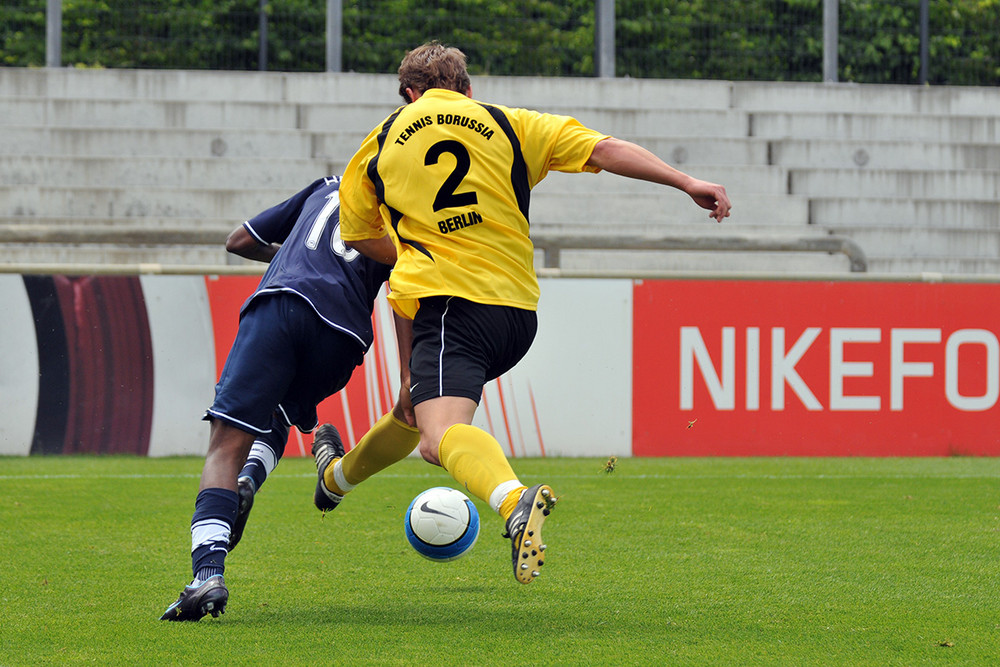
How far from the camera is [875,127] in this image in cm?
1514

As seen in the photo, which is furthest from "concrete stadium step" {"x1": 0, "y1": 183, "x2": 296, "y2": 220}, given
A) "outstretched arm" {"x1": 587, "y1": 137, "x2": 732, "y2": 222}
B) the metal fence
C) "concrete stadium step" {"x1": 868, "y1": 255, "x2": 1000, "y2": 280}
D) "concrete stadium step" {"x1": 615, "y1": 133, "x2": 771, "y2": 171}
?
"outstretched arm" {"x1": 587, "y1": 137, "x2": 732, "y2": 222}

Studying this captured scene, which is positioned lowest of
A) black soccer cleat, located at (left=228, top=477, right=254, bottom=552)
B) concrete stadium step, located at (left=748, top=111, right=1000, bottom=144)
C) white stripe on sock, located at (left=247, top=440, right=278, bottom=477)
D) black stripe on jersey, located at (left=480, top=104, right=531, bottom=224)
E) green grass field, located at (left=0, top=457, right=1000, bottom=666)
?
green grass field, located at (left=0, top=457, right=1000, bottom=666)

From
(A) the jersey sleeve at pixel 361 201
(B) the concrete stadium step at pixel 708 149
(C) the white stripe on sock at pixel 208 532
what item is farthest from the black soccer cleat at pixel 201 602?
(B) the concrete stadium step at pixel 708 149

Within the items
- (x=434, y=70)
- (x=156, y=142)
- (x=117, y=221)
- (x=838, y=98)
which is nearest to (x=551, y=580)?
(x=434, y=70)

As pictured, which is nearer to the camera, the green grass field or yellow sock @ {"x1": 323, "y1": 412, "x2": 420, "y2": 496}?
the green grass field

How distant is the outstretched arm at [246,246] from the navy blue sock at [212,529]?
98 centimetres

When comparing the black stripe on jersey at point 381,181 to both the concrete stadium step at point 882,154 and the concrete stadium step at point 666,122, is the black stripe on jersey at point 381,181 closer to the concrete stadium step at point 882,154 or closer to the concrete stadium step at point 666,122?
the concrete stadium step at point 666,122

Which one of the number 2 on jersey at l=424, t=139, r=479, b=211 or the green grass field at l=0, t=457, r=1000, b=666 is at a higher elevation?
the number 2 on jersey at l=424, t=139, r=479, b=211

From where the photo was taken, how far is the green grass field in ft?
11.4

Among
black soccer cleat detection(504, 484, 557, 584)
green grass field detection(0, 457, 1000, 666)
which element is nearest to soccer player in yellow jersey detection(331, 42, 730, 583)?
black soccer cleat detection(504, 484, 557, 584)

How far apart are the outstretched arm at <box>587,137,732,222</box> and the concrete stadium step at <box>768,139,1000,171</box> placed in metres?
11.0

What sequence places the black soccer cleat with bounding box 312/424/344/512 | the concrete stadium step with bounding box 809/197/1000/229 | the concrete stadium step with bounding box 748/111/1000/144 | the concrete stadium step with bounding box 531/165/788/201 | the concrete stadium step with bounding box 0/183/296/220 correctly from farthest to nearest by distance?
1. the concrete stadium step with bounding box 748/111/1000/144
2. the concrete stadium step with bounding box 531/165/788/201
3. the concrete stadium step with bounding box 809/197/1000/229
4. the concrete stadium step with bounding box 0/183/296/220
5. the black soccer cleat with bounding box 312/424/344/512

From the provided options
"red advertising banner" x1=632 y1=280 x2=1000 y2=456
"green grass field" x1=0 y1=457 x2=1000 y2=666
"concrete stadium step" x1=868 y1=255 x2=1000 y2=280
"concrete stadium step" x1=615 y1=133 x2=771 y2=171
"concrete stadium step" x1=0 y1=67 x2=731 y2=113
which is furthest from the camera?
"concrete stadium step" x1=0 y1=67 x2=731 y2=113

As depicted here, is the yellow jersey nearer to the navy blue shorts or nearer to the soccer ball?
the navy blue shorts
